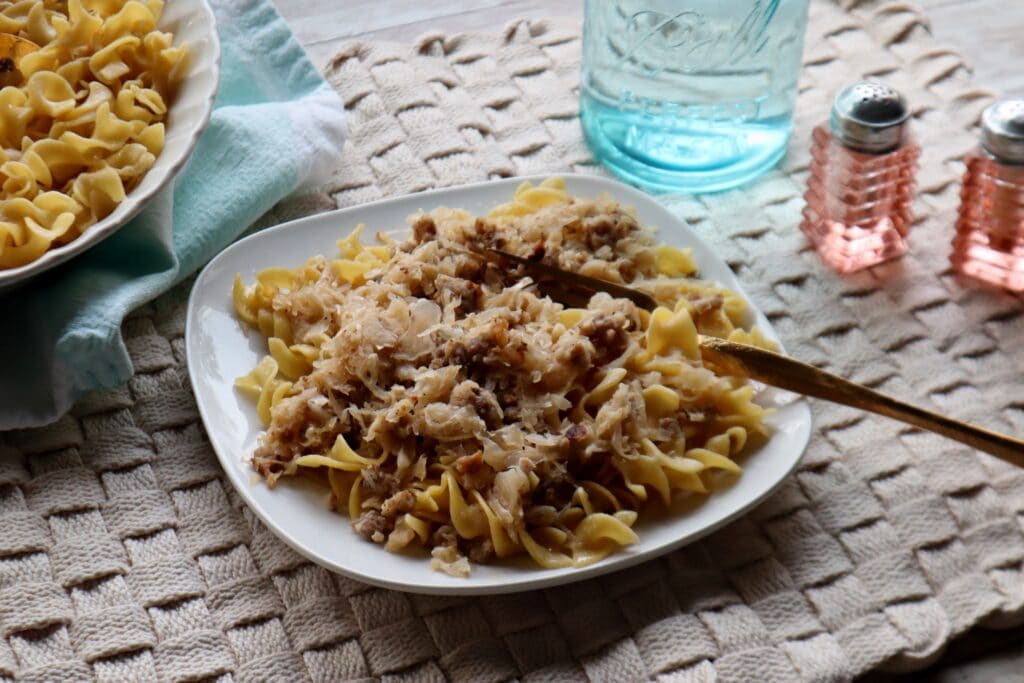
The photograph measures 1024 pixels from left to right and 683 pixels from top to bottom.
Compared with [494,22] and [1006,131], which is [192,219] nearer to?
[494,22]

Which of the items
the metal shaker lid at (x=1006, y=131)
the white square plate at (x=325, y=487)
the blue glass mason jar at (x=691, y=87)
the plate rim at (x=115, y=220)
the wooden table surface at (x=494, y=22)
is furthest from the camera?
the wooden table surface at (x=494, y=22)

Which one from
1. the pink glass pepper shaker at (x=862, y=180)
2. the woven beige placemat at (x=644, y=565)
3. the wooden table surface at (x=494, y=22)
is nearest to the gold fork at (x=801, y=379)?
the woven beige placemat at (x=644, y=565)

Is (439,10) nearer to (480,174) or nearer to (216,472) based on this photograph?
(480,174)

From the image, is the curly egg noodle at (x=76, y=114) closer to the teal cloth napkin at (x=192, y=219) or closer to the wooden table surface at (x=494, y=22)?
the teal cloth napkin at (x=192, y=219)

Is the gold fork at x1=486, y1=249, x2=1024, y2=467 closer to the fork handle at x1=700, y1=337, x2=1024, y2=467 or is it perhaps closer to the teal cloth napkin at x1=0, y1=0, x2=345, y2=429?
the fork handle at x1=700, y1=337, x2=1024, y2=467

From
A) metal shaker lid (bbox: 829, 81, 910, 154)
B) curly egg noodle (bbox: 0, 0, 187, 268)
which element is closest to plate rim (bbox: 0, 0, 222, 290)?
curly egg noodle (bbox: 0, 0, 187, 268)

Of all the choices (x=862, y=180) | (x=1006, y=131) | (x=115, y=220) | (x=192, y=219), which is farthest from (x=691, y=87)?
(x=115, y=220)
